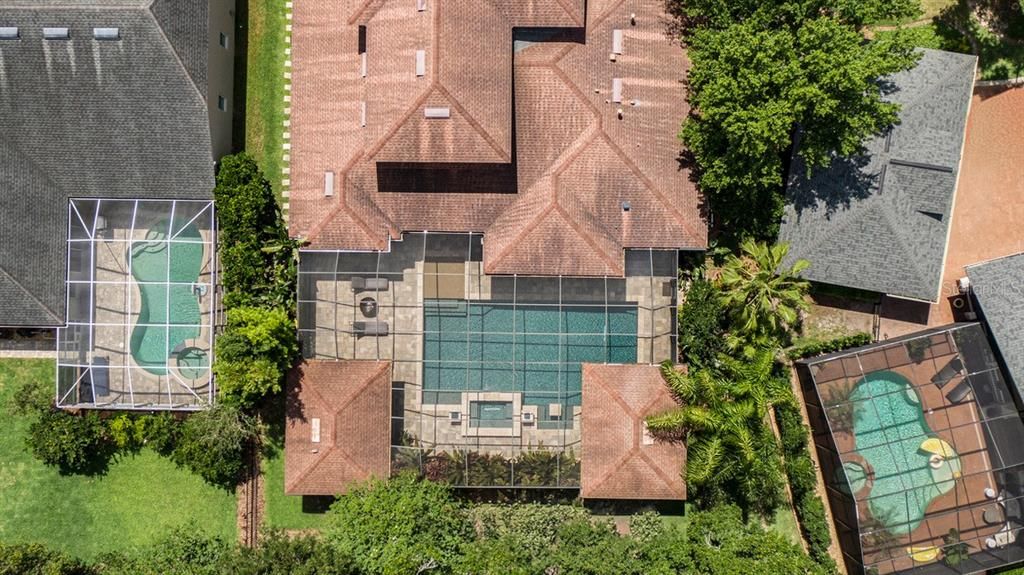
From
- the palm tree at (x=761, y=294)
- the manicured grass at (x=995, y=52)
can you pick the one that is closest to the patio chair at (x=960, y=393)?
the palm tree at (x=761, y=294)

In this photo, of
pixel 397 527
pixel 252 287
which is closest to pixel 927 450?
pixel 397 527

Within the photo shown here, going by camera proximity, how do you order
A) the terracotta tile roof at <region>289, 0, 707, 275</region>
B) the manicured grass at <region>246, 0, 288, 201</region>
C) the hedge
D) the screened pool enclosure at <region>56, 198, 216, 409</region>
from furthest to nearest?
the manicured grass at <region>246, 0, 288, 201</region> < the hedge < the screened pool enclosure at <region>56, 198, 216, 409</region> < the terracotta tile roof at <region>289, 0, 707, 275</region>

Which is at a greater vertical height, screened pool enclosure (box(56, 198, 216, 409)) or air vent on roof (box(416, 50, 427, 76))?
air vent on roof (box(416, 50, 427, 76))

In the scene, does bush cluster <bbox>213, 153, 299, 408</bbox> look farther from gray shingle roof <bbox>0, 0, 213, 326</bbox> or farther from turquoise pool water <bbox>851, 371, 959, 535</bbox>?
turquoise pool water <bbox>851, 371, 959, 535</bbox>

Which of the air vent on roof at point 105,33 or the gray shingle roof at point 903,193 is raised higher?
the air vent on roof at point 105,33

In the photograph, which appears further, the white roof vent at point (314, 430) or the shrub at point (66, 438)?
the shrub at point (66, 438)

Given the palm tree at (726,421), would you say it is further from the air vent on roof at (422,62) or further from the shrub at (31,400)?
the shrub at (31,400)

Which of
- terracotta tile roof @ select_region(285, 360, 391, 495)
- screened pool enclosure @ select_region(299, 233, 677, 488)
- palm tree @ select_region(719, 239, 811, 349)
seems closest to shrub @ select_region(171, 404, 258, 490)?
terracotta tile roof @ select_region(285, 360, 391, 495)

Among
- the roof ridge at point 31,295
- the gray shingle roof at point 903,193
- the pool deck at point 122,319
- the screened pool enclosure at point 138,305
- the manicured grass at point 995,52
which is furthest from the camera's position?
the manicured grass at point 995,52

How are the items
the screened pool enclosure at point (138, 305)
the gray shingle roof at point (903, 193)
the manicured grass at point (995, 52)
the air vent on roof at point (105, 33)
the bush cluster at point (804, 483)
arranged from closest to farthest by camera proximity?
the air vent on roof at point (105, 33), the gray shingle roof at point (903, 193), the screened pool enclosure at point (138, 305), the bush cluster at point (804, 483), the manicured grass at point (995, 52)
